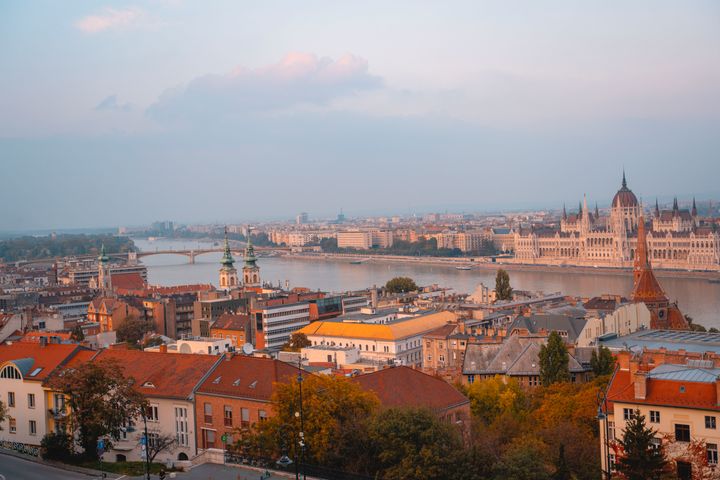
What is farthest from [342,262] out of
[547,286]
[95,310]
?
[95,310]

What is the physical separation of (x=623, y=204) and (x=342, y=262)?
22.4m

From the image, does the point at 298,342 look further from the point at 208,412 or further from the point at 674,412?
the point at 674,412

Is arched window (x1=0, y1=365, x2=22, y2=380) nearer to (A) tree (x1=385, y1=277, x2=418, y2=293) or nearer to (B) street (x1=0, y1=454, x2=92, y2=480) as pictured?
(B) street (x1=0, y1=454, x2=92, y2=480)

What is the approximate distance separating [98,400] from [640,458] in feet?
17.4

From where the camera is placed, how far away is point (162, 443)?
9.56 m

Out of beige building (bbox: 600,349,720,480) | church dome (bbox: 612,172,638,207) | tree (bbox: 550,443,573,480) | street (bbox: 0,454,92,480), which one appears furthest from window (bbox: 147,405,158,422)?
church dome (bbox: 612,172,638,207)

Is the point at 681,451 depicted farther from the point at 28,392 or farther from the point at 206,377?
the point at 28,392

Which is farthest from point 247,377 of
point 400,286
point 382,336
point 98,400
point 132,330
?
point 400,286

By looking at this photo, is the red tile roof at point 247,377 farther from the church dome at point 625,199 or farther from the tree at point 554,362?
the church dome at point 625,199

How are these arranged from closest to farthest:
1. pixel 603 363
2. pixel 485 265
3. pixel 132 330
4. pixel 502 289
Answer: pixel 603 363 → pixel 132 330 → pixel 502 289 → pixel 485 265

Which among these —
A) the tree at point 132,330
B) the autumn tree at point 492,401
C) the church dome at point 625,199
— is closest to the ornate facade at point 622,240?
the church dome at point 625,199

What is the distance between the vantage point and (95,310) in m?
26.1

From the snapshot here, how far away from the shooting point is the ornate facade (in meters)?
51.3

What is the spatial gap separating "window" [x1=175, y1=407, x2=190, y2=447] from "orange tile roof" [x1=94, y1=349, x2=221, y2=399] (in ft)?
0.59
